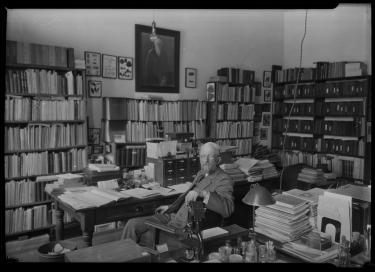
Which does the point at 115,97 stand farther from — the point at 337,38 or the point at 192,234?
the point at 337,38

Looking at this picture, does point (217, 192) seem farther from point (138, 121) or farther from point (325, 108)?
point (325, 108)

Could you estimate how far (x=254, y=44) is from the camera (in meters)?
6.39

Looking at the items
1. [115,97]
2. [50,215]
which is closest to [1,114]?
[50,215]

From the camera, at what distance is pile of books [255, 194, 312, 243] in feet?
7.07

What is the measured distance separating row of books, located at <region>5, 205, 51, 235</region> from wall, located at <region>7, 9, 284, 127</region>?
51.9 inches

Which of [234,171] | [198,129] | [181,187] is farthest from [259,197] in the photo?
[198,129]

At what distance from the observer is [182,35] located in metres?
5.53

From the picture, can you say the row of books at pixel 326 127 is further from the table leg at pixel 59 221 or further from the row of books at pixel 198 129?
the table leg at pixel 59 221

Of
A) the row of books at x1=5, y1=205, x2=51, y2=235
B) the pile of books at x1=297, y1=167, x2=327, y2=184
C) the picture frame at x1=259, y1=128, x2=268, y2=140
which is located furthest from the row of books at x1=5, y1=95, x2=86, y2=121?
the picture frame at x1=259, y1=128, x2=268, y2=140

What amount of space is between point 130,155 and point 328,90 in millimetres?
3361

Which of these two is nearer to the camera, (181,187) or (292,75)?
(181,187)

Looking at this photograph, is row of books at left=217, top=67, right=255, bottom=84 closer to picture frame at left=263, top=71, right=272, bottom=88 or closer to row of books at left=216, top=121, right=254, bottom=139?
picture frame at left=263, top=71, right=272, bottom=88

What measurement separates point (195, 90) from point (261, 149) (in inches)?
62.1

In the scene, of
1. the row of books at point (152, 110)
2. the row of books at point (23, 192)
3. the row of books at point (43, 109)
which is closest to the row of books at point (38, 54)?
the row of books at point (43, 109)
